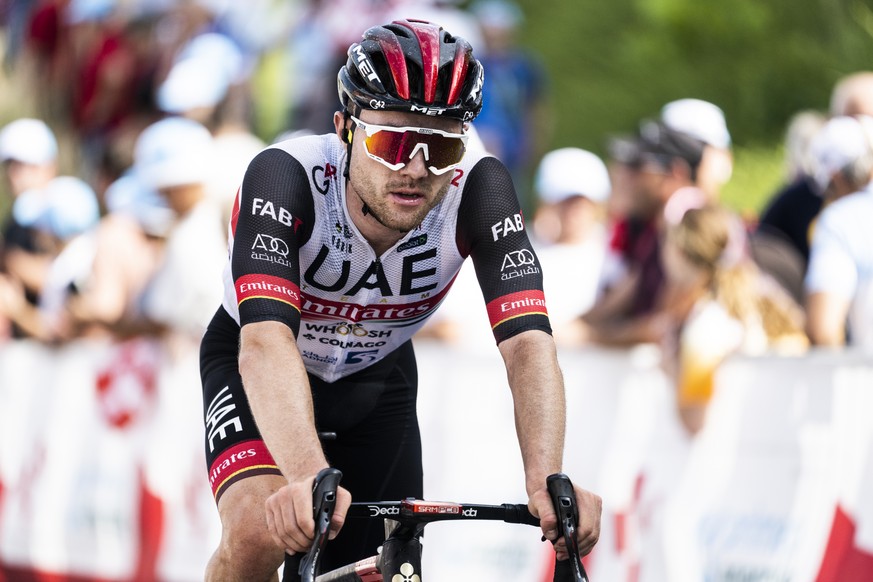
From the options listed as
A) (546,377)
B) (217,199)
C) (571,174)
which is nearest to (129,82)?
(217,199)

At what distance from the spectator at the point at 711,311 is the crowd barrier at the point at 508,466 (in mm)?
111

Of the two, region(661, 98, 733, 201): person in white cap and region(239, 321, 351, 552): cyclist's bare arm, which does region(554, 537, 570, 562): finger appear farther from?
region(661, 98, 733, 201): person in white cap

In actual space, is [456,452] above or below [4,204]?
below

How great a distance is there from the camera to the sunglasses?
434 cm

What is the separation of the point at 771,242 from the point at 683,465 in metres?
1.56

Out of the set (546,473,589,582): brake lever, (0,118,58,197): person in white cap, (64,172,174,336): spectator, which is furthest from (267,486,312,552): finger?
(0,118,58,197): person in white cap

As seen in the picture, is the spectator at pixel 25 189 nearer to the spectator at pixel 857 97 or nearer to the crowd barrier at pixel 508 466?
the crowd barrier at pixel 508 466

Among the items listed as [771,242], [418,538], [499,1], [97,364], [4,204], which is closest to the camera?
[418,538]

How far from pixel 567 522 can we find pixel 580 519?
0.05 m

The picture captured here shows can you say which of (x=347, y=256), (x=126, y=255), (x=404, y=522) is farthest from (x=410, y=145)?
(x=126, y=255)

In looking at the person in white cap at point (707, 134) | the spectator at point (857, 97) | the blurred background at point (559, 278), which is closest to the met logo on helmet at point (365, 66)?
the blurred background at point (559, 278)

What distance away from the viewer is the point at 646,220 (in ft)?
27.1

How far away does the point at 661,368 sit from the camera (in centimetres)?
744

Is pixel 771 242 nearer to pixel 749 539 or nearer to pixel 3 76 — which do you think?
pixel 749 539
